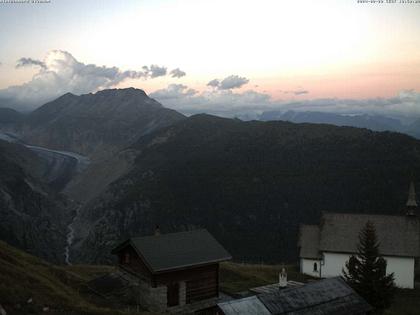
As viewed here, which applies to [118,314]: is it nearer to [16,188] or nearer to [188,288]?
[188,288]

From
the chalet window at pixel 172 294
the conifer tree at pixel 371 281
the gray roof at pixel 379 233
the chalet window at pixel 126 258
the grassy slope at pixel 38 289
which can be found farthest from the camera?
the gray roof at pixel 379 233

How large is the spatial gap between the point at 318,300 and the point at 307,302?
1.07m

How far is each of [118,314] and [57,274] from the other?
1509 cm

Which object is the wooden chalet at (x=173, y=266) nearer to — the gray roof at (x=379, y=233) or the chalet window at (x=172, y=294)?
the chalet window at (x=172, y=294)

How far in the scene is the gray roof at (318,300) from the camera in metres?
28.7

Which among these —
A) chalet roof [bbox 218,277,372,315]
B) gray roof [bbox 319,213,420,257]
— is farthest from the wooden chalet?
gray roof [bbox 319,213,420,257]

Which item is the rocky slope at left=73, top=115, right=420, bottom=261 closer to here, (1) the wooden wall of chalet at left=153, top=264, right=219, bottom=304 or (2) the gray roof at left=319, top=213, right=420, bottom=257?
(2) the gray roof at left=319, top=213, right=420, bottom=257

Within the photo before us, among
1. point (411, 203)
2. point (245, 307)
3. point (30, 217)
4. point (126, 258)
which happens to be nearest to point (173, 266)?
point (126, 258)

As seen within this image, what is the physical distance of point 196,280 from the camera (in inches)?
1420

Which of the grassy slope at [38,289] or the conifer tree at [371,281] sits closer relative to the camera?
the grassy slope at [38,289]

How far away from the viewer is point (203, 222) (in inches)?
6767

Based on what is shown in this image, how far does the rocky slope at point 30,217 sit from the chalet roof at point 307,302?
9540cm

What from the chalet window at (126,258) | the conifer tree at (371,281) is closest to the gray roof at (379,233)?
the conifer tree at (371,281)

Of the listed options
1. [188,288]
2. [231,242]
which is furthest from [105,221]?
[188,288]
